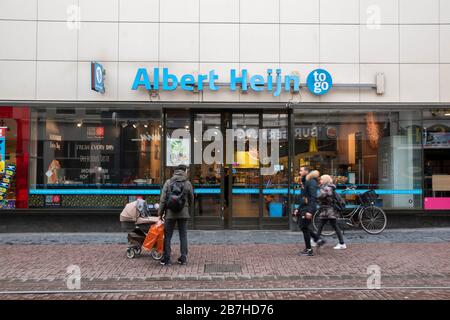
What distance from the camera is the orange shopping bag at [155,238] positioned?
8734 mm

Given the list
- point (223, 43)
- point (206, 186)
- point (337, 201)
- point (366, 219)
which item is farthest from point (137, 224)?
point (366, 219)

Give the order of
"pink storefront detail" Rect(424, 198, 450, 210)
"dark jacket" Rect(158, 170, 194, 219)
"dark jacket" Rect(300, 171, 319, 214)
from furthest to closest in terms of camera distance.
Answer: "pink storefront detail" Rect(424, 198, 450, 210), "dark jacket" Rect(300, 171, 319, 214), "dark jacket" Rect(158, 170, 194, 219)

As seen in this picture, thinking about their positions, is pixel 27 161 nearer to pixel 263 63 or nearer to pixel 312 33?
pixel 263 63

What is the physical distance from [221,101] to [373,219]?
5.15 meters

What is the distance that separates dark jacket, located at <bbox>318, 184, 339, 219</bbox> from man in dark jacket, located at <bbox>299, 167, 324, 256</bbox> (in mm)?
356

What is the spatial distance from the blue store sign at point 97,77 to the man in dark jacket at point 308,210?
6000 millimetres

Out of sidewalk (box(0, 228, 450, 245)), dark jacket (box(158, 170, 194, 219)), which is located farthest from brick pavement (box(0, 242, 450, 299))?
dark jacket (box(158, 170, 194, 219))

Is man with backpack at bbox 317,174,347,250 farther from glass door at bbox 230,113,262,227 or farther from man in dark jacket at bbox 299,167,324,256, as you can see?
glass door at bbox 230,113,262,227

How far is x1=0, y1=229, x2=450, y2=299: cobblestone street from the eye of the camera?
679 centimetres

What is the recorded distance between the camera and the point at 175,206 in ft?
27.6

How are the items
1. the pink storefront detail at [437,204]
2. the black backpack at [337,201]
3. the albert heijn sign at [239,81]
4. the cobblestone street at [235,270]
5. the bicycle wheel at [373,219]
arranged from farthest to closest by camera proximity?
the pink storefront detail at [437,204] < the albert heijn sign at [239,81] < the bicycle wheel at [373,219] < the black backpack at [337,201] < the cobblestone street at [235,270]

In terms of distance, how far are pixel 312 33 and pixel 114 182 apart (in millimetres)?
6831

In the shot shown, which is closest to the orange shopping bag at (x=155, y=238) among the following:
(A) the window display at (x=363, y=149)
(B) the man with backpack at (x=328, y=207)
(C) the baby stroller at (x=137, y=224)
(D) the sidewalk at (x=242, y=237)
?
(C) the baby stroller at (x=137, y=224)

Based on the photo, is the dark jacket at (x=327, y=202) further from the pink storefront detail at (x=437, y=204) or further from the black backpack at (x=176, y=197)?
the pink storefront detail at (x=437, y=204)
